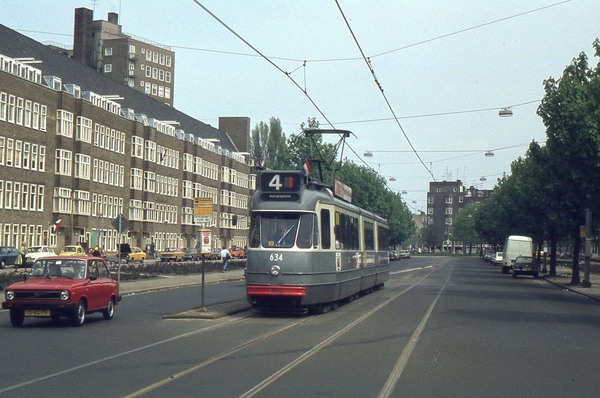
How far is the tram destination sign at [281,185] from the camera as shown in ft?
66.1

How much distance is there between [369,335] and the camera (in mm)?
15898

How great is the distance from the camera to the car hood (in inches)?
664

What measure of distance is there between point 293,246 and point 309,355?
23.2ft

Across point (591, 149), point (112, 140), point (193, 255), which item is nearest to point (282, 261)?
point (591, 149)

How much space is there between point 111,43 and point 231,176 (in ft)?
77.6

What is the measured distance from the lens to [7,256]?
170 feet

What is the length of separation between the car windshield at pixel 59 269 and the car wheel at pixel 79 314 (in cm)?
66

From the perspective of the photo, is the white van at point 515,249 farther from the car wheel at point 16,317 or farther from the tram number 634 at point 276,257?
the car wheel at point 16,317

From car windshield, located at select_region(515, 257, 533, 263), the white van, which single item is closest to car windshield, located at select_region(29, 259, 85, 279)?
car windshield, located at select_region(515, 257, 533, 263)

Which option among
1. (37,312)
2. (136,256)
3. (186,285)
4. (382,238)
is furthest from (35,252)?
(37,312)

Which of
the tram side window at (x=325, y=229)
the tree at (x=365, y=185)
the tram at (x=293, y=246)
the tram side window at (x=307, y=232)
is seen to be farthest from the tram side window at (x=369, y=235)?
the tree at (x=365, y=185)

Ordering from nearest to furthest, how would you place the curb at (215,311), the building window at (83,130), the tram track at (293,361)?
the tram track at (293,361) → the curb at (215,311) → the building window at (83,130)

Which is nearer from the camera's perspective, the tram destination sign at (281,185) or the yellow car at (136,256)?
the tram destination sign at (281,185)

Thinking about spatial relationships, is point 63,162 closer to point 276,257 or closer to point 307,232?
point 307,232
